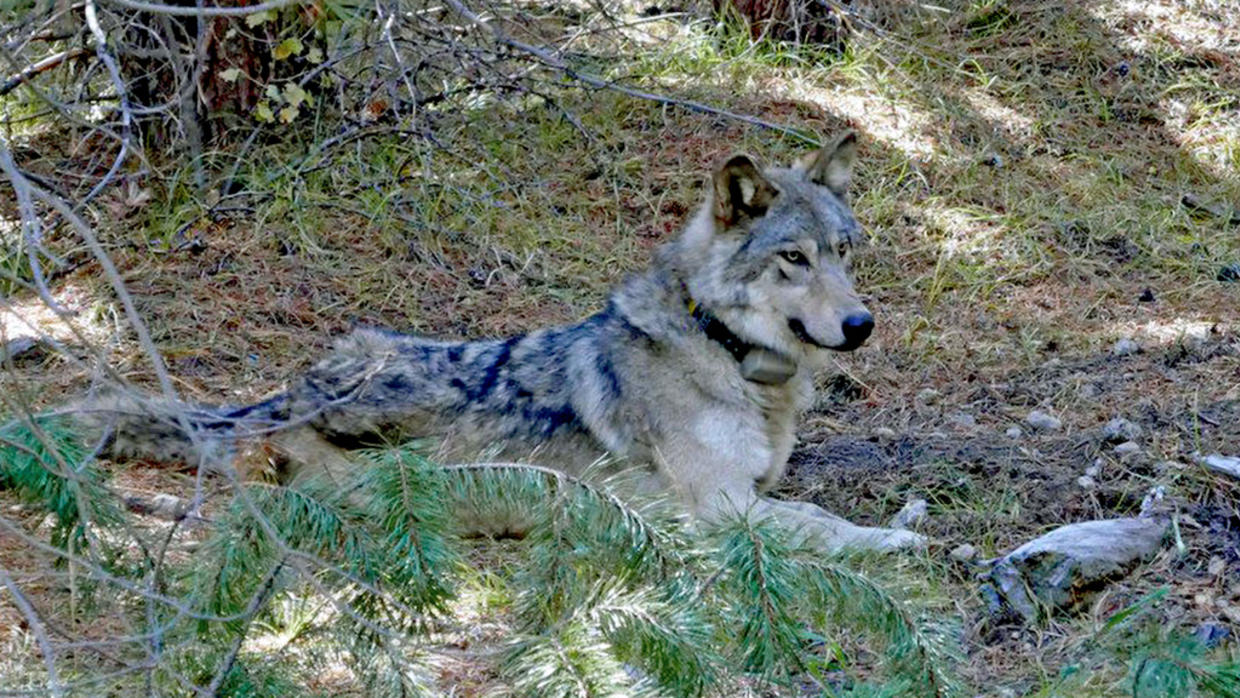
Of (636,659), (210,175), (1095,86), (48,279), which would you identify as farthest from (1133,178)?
(636,659)

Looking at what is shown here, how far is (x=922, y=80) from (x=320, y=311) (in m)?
4.49

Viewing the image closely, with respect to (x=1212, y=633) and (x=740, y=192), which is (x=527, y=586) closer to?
(x=1212, y=633)

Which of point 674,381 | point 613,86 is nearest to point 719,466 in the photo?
point 674,381

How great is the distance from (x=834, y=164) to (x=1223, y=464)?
1783mm

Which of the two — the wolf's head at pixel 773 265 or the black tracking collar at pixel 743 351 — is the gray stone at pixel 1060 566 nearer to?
the wolf's head at pixel 773 265

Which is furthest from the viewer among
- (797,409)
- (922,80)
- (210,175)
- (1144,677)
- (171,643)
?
(922,80)

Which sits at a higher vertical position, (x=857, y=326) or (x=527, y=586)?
(x=527, y=586)

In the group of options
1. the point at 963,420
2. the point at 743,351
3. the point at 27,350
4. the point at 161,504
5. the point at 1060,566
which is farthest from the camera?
the point at 27,350

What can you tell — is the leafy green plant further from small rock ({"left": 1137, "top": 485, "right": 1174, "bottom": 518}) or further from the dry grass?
small rock ({"left": 1137, "top": 485, "right": 1174, "bottom": 518})

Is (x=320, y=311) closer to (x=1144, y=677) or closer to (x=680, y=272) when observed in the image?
(x=680, y=272)

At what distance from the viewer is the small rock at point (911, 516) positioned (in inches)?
210

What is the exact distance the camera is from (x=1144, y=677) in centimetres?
288

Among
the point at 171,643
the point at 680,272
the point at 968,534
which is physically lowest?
the point at 968,534

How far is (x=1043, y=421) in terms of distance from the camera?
6.20m
